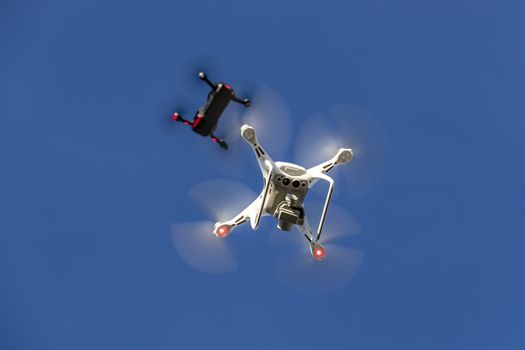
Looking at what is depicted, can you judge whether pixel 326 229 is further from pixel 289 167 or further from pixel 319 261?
pixel 289 167

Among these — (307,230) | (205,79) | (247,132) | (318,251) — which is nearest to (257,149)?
(247,132)

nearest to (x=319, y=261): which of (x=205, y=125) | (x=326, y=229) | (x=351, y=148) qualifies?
(x=326, y=229)

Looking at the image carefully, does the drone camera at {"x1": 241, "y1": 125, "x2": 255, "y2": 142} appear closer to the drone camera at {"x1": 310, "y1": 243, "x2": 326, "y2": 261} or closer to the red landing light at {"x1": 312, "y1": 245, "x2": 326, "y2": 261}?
the drone camera at {"x1": 310, "y1": 243, "x2": 326, "y2": 261}

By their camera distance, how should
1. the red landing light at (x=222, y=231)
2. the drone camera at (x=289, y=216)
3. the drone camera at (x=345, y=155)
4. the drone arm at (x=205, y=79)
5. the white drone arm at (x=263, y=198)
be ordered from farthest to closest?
the red landing light at (x=222, y=231) → the drone camera at (x=345, y=155) → the drone camera at (x=289, y=216) → the white drone arm at (x=263, y=198) → the drone arm at (x=205, y=79)

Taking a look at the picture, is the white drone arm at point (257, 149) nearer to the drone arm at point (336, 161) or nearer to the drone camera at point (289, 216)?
the drone camera at point (289, 216)

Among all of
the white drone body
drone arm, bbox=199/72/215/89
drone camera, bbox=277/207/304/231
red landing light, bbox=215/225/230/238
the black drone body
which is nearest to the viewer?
drone arm, bbox=199/72/215/89

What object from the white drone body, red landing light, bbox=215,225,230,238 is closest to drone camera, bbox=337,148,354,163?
the white drone body

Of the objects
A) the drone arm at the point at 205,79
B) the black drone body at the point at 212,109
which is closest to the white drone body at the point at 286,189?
the black drone body at the point at 212,109
